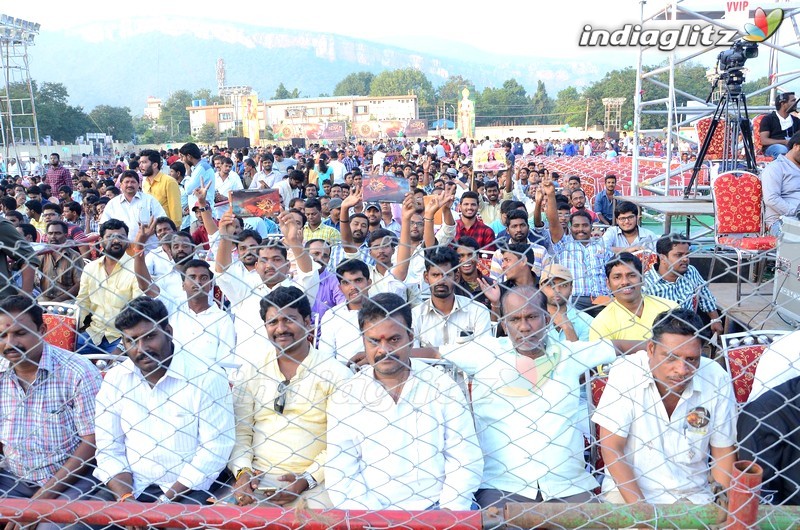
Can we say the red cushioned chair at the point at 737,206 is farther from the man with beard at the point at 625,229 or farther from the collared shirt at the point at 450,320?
the collared shirt at the point at 450,320

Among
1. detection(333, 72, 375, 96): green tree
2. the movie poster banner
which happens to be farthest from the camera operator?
detection(333, 72, 375, 96): green tree

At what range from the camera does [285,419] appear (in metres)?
3.22

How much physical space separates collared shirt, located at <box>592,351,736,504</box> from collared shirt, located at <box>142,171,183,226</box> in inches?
260

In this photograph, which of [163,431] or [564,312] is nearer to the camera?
[163,431]

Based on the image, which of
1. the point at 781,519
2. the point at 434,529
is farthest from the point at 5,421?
the point at 781,519

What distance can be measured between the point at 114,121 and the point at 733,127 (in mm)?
80655

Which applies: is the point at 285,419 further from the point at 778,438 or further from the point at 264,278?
the point at 778,438

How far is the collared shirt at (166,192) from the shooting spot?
8227 mm

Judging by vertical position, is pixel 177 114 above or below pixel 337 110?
above

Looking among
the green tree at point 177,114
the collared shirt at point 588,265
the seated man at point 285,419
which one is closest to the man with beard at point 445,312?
the seated man at point 285,419

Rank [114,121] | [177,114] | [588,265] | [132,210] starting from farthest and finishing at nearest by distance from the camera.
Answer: [177,114] < [114,121] < [132,210] < [588,265]

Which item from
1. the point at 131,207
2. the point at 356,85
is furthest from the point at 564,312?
the point at 356,85

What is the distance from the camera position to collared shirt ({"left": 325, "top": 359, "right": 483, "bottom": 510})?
2748 millimetres

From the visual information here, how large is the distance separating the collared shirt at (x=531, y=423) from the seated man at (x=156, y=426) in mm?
1145
